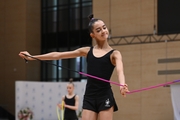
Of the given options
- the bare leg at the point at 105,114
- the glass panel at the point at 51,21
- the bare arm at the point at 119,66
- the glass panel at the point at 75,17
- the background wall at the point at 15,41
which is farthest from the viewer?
the glass panel at the point at 51,21

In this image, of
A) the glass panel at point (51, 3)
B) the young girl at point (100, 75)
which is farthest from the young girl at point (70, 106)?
the glass panel at point (51, 3)

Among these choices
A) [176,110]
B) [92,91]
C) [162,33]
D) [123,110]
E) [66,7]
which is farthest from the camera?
[66,7]

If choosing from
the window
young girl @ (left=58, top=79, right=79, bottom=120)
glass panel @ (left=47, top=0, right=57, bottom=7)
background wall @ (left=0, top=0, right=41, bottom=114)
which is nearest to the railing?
the window

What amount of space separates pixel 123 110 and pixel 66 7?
25.0 ft

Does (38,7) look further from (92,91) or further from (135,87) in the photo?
(92,91)

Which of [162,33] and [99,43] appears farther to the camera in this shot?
[162,33]

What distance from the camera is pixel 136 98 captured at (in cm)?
1427

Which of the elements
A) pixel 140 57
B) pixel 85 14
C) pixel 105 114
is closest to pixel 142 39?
pixel 140 57

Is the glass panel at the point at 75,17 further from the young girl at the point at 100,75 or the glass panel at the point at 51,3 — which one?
the young girl at the point at 100,75

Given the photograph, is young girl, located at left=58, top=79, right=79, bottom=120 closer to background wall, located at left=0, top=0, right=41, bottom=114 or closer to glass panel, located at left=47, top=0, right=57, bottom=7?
background wall, located at left=0, top=0, right=41, bottom=114

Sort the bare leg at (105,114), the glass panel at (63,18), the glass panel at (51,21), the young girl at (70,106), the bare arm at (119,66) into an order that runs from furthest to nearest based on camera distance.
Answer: the glass panel at (51,21)
the glass panel at (63,18)
the young girl at (70,106)
the bare leg at (105,114)
the bare arm at (119,66)

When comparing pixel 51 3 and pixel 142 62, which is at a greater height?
pixel 51 3

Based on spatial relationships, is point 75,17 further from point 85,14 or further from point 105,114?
point 105,114

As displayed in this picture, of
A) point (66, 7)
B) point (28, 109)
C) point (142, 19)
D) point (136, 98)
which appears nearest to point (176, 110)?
point (136, 98)
